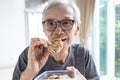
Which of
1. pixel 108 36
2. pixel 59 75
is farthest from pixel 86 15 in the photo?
pixel 59 75

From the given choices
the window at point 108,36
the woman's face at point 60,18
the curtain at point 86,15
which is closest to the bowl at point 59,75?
the woman's face at point 60,18

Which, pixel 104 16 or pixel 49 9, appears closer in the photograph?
pixel 49 9

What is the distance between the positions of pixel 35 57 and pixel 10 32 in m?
1.42

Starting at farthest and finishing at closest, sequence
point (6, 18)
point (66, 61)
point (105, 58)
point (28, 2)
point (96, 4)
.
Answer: point (105, 58)
point (96, 4)
point (28, 2)
point (6, 18)
point (66, 61)

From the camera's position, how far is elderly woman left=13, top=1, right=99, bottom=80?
0.85 metres

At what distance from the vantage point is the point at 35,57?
87 cm

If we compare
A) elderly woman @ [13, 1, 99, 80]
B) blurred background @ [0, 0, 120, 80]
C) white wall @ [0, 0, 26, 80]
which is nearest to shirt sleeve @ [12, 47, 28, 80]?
elderly woman @ [13, 1, 99, 80]

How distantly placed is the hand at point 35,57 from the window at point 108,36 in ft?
7.10

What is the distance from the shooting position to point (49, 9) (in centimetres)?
91

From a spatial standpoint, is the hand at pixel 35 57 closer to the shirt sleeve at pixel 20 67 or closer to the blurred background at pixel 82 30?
the shirt sleeve at pixel 20 67

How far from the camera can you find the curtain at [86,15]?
8.86 ft

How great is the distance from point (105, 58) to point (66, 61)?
2238 mm

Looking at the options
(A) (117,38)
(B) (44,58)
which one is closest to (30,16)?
(A) (117,38)

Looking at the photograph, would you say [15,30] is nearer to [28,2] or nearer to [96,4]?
[28,2]
